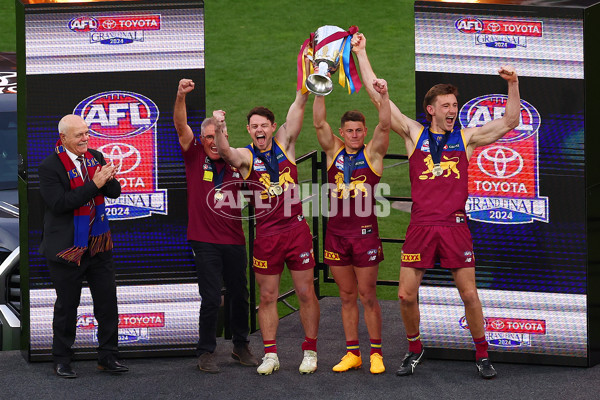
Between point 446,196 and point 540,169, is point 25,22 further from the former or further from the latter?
point 540,169

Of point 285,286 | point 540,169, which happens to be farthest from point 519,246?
point 285,286

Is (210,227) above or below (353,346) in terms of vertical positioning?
above

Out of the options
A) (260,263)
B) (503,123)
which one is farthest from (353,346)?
(503,123)

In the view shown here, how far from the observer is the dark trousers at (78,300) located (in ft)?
22.8

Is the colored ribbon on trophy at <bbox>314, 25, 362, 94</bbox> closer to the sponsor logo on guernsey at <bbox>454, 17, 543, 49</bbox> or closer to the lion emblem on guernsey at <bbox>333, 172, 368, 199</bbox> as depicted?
the lion emblem on guernsey at <bbox>333, 172, 368, 199</bbox>

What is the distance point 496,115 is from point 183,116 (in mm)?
2389

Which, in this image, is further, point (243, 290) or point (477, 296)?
point (243, 290)

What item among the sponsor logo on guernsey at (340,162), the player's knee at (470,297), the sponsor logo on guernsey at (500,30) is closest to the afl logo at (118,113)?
the sponsor logo on guernsey at (340,162)

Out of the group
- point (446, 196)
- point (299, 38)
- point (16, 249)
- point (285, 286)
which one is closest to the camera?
point (446, 196)

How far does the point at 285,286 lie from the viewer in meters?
10.5

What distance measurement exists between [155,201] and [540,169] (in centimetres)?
300

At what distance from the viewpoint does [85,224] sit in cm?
691

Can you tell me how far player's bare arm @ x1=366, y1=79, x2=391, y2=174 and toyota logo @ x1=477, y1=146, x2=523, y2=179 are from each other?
2.76ft

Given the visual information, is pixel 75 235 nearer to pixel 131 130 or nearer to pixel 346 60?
pixel 131 130
